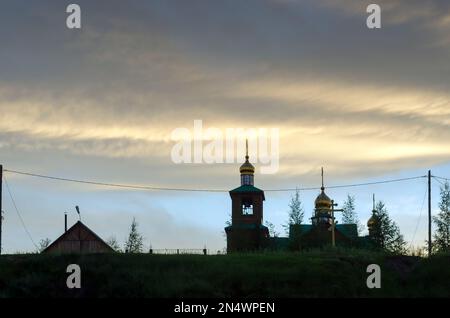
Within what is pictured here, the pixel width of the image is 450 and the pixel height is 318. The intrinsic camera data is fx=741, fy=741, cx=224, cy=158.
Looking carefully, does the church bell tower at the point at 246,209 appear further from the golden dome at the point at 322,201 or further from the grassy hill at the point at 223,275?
the grassy hill at the point at 223,275

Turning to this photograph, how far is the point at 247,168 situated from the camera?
78.1m

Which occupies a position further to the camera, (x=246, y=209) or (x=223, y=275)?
(x=246, y=209)

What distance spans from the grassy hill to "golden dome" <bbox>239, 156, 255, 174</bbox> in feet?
129

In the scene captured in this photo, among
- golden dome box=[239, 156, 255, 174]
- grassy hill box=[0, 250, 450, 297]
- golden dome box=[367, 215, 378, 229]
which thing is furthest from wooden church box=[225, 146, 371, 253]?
grassy hill box=[0, 250, 450, 297]

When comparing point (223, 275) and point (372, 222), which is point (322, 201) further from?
point (223, 275)

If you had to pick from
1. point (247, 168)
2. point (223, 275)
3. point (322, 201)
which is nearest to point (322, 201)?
point (322, 201)

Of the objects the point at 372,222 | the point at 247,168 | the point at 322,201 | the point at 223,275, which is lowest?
the point at 223,275

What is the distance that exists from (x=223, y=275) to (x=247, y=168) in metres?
43.8

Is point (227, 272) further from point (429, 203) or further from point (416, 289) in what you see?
point (429, 203)

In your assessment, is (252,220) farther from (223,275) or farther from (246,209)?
(223,275)

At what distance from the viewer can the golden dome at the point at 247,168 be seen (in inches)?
3076

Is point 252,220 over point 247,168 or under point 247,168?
under
